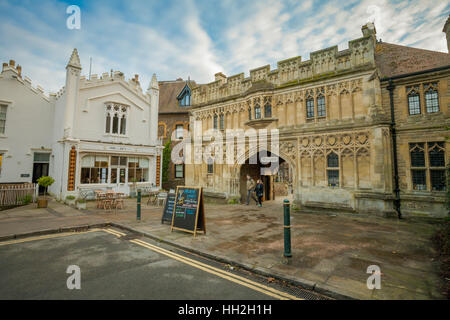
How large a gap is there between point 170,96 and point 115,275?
2594cm

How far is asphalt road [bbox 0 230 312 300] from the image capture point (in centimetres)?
396

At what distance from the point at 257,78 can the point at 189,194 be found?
10.8 meters

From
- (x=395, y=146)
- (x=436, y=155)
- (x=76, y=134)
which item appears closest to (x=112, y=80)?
(x=76, y=134)

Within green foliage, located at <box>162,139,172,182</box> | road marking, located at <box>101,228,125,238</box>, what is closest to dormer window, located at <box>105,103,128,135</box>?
green foliage, located at <box>162,139,172,182</box>

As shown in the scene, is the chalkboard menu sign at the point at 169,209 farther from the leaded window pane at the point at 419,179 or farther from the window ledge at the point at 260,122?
the leaded window pane at the point at 419,179

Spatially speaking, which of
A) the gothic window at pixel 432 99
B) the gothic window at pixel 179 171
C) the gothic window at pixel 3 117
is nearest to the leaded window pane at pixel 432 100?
the gothic window at pixel 432 99

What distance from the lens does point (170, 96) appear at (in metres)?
27.9

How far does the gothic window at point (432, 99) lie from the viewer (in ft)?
34.4

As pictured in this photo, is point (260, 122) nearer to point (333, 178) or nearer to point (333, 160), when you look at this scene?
point (333, 160)

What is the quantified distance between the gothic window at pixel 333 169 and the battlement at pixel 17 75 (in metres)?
23.0

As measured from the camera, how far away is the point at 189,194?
26.9 feet

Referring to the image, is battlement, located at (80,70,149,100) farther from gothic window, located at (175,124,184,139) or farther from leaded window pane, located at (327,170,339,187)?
leaded window pane, located at (327,170,339,187)

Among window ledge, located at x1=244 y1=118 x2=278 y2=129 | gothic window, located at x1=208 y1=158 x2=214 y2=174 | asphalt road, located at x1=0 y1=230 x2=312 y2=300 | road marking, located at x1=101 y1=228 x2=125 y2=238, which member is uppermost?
window ledge, located at x1=244 y1=118 x2=278 y2=129

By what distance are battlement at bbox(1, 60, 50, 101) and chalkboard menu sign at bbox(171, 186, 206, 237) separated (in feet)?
60.6
